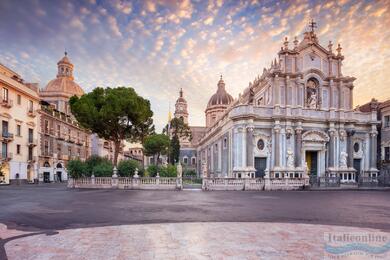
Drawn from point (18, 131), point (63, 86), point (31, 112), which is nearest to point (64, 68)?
point (63, 86)

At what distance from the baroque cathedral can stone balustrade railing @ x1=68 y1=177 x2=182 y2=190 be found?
951 cm

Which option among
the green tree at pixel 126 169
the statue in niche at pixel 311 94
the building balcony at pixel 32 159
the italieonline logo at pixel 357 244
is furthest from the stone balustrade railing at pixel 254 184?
the building balcony at pixel 32 159

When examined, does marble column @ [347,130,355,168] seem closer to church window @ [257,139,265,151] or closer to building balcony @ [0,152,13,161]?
church window @ [257,139,265,151]

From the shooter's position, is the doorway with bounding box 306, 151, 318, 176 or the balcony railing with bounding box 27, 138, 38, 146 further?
the balcony railing with bounding box 27, 138, 38, 146

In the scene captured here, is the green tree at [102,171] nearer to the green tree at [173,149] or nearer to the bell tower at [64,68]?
the green tree at [173,149]

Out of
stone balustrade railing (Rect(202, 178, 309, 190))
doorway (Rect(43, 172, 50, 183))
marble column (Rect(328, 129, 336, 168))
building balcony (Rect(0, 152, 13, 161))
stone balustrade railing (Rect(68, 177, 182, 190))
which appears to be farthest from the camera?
doorway (Rect(43, 172, 50, 183))

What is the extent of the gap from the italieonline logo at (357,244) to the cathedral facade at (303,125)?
84.3ft

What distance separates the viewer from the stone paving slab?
19.5ft

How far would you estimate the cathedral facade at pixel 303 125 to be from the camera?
3478cm

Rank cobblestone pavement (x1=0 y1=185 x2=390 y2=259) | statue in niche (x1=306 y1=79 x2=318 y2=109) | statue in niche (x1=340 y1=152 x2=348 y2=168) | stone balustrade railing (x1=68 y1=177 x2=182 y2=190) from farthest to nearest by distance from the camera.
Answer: statue in niche (x1=306 y1=79 x2=318 y2=109) < statue in niche (x1=340 y1=152 x2=348 y2=168) < stone balustrade railing (x1=68 y1=177 x2=182 y2=190) < cobblestone pavement (x1=0 y1=185 x2=390 y2=259)

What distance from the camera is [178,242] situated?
22.6 ft

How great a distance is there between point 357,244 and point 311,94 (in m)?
34.3

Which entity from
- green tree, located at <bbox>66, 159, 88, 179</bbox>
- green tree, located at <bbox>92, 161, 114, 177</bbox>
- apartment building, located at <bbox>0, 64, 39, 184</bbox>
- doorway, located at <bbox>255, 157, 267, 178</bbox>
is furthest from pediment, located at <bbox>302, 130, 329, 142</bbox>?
apartment building, located at <bbox>0, 64, 39, 184</bbox>

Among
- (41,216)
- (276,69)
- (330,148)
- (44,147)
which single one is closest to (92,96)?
(44,147)
